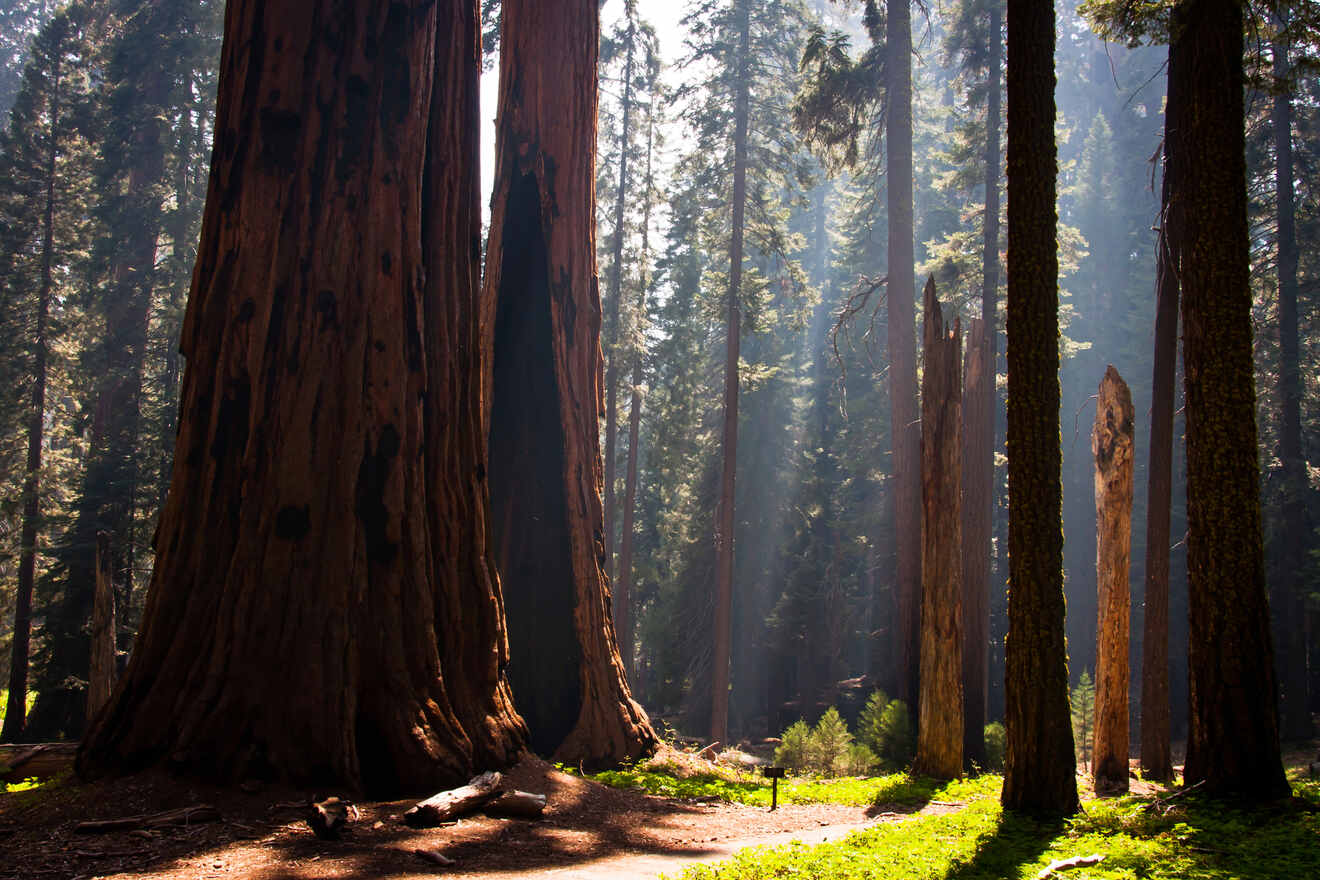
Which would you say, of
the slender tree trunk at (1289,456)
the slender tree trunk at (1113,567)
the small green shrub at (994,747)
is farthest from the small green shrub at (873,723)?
the slender tree trunk at (1289,456)

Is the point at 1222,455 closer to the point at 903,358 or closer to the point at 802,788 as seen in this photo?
the point at 802,788

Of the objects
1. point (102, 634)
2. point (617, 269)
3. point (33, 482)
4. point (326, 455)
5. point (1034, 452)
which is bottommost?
point (102, 634)

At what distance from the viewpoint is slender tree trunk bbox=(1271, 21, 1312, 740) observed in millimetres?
21219

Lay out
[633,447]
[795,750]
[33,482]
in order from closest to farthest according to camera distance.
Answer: [795,750], [33,482], [633,447]

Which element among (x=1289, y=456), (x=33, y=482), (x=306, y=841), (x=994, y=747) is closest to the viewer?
(x=306, y=841)

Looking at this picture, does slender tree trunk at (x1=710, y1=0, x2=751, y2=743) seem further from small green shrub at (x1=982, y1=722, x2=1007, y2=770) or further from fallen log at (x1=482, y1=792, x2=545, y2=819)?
fallen log at (x1=482, y1=792, x2=545, y2=819)

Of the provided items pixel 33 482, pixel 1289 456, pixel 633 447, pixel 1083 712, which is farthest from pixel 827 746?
pixel 33 482

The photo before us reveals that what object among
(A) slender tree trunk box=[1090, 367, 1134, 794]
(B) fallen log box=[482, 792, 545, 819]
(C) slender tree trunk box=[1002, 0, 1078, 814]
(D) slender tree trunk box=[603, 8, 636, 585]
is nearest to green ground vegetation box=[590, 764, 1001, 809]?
(A) slender tree trunk box=[1090, 367, 1134, 794]

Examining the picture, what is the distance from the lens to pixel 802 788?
10227 mm

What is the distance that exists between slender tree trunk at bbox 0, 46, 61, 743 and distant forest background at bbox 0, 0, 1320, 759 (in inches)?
4.7

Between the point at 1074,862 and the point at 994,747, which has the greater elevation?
the point at 1074,862

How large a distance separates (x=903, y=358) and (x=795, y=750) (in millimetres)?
7641

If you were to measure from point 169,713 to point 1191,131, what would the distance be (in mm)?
9234

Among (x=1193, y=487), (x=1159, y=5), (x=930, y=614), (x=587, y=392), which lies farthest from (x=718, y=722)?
(x=1159, y=5)
